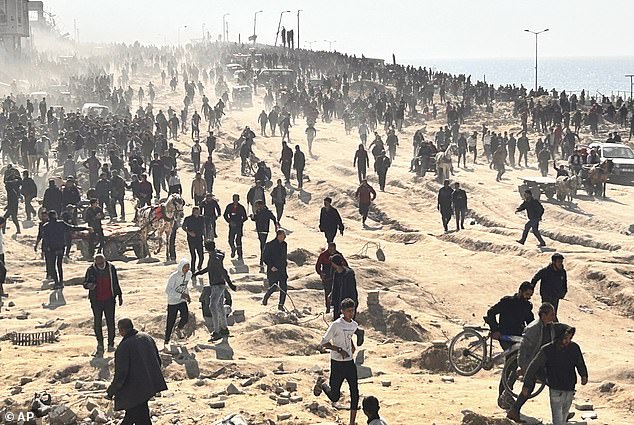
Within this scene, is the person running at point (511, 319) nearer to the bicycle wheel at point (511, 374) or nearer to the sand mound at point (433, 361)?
the bicycle wheel at point (511, 374)

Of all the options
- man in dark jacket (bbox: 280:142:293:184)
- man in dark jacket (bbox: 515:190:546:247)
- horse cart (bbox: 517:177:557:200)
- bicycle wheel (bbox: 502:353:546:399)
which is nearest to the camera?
bicycle wheel (bbox: 502:353:546:399)

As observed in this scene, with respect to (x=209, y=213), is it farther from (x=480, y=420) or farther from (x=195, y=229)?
(x=480, y=420)

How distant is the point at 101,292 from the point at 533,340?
611 centimetres

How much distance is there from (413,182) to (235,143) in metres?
9.59

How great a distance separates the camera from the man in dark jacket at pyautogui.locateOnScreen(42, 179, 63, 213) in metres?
22.3

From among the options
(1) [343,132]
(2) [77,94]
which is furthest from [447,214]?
(2) [77,94]

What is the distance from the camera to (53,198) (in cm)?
2241

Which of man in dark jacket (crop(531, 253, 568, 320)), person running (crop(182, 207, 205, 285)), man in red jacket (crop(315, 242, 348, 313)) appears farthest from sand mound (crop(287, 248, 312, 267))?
man in dark jacket (crop(531, 253, 568, 320))

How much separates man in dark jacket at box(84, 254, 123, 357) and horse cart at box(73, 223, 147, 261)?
7.60 meters

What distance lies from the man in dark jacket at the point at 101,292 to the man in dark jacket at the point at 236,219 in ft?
21.9

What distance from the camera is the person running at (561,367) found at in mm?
10609

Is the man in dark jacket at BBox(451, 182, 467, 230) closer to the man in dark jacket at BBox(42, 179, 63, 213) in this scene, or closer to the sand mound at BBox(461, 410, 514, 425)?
the man in dark jacket at BBox(42, 179, 63, 213)

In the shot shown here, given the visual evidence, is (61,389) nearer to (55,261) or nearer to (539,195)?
(55,261)

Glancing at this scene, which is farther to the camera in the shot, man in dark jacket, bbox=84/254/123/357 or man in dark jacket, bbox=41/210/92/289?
man in dark jacket, bbox=41/210/92/289
